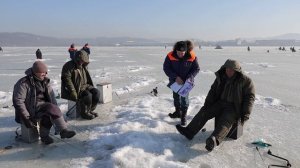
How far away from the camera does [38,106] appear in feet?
14.7

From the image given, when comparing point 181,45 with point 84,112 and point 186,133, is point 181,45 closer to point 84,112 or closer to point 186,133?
point 186,133

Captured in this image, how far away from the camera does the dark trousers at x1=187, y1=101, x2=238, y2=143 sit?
4297 mm

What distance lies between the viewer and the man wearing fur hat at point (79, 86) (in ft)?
18.2

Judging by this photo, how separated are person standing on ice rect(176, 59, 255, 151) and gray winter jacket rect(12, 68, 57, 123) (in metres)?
2.19

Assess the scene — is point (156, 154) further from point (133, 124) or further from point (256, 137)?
point (256, 137)

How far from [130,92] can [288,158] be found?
16.9ft

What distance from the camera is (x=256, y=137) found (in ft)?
15.9

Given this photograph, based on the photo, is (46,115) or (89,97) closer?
(46,115)

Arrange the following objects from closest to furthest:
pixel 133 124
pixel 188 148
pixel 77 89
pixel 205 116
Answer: pixel 188 148 < pixel 205 116 < pixel 133 124 < pixel 77 89

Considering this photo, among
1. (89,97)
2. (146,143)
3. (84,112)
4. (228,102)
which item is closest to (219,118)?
(228,102)

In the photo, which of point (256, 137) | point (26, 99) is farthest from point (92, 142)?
point (256, 137)

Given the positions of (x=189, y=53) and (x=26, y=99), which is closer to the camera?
(x=26, y=99)

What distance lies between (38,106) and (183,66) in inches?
96.6

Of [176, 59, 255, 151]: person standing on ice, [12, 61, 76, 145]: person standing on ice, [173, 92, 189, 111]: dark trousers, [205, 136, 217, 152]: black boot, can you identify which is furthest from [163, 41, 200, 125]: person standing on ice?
[12, 61, 76, 145]: person standing on ice
